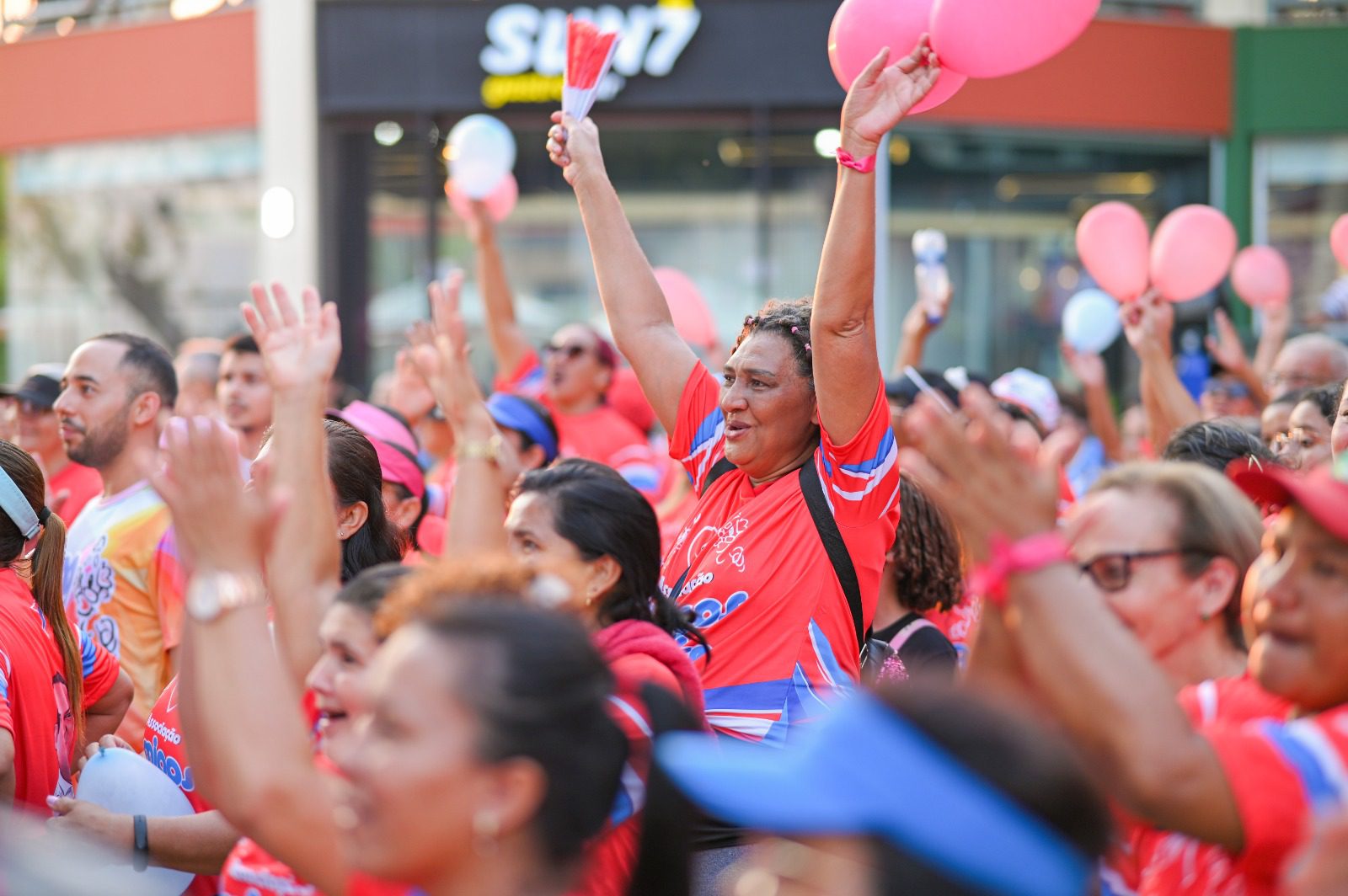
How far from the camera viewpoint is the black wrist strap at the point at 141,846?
3.17 metres

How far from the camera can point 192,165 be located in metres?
15.7

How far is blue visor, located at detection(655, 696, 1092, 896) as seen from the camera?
5.52 feet

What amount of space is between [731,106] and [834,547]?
36.3 ft

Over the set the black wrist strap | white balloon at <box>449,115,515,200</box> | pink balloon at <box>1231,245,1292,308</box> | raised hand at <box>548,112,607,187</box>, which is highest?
white balloon at <box>449,115,515,200</box>

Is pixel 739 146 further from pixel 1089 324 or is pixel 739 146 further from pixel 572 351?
pixel 572 351

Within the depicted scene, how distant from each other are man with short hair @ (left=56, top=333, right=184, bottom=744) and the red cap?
3.33 meters

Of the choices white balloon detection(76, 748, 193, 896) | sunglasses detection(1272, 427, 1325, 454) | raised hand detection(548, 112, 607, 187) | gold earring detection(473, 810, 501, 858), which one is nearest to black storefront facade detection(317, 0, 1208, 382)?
sunglasses detection(1272, 427, 1325, 454)

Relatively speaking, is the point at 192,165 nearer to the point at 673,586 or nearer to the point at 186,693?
the point at 673,586

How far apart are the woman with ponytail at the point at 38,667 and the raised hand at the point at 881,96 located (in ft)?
7.73

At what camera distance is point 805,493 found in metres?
3.60

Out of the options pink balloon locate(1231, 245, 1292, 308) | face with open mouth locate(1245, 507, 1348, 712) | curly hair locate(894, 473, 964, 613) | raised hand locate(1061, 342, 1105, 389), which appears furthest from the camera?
pink balloon locate(1231, 245, 1292, 308)

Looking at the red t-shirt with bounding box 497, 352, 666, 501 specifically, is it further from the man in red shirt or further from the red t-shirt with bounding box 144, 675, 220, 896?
the red t-shirt with bounding box 144, 675, 220, 896

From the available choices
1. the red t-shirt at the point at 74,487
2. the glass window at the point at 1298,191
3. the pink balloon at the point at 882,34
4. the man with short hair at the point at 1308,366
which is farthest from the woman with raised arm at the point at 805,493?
the glass window at the point at 1298,191

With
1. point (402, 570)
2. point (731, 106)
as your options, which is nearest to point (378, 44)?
point (731, 106)
